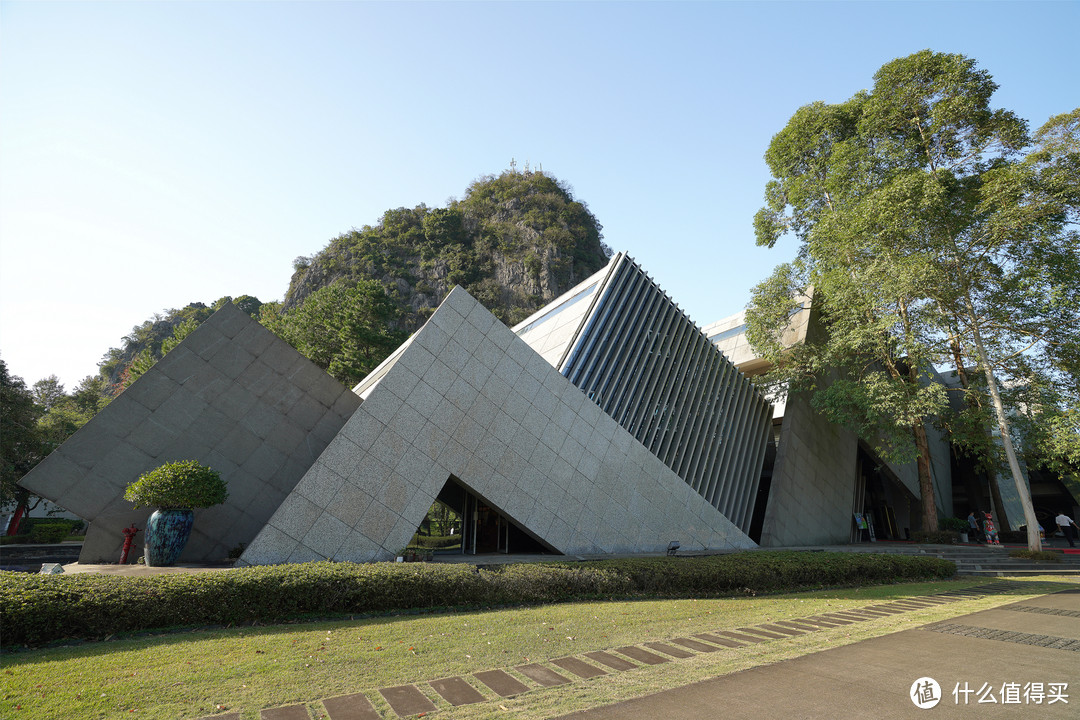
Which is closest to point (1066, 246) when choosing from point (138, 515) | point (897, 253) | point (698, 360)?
point (897, 253)

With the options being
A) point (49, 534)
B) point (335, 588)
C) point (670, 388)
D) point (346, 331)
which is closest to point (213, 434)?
point (335, 588)

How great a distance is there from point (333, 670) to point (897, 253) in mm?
20695

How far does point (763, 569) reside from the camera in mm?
10305

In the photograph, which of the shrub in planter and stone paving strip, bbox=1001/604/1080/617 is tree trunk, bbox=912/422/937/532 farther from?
the shrub in planter

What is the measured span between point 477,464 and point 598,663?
23.1 feet

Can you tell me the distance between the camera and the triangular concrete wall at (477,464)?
1001 centimetres

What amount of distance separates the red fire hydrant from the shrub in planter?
0.82 metres

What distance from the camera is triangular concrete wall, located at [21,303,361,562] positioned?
10.3m

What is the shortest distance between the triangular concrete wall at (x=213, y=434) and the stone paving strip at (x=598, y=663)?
29.1 feet

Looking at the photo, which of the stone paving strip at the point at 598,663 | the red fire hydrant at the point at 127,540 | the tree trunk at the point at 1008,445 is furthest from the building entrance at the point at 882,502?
the red fire hydrant at the point at 127,540

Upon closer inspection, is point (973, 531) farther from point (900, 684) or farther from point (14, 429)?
point (14, 429)

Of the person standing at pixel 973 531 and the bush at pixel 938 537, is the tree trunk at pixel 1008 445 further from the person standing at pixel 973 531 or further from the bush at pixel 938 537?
the person standing at pixel 973 531

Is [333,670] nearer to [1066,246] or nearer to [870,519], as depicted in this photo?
[1066,246]

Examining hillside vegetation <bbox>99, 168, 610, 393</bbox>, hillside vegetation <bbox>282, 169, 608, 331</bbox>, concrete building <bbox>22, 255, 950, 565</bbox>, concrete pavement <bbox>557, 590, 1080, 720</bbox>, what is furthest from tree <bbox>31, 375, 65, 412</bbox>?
concrete pavement <bbox>557, 590, 1080, 720</bbox>
